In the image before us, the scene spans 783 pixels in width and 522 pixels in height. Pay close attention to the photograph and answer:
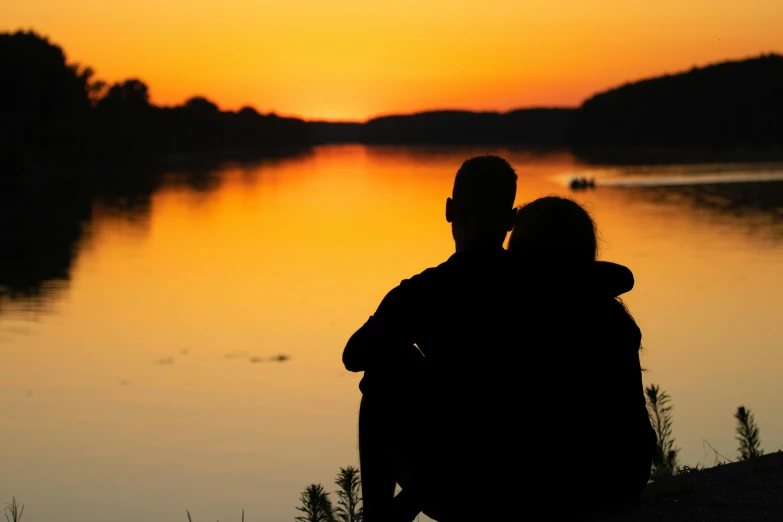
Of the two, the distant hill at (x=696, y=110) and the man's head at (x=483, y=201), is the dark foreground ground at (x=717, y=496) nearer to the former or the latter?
the man's head at (x=483, y=201)

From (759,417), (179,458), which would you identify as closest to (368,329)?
(179,458)

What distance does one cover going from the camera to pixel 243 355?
50.7ft

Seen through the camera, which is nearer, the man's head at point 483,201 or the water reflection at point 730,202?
the man's head at point 483,201

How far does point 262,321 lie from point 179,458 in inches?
281

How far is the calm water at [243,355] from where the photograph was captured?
10.3 metres

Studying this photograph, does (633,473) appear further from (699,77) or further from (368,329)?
(699,77)

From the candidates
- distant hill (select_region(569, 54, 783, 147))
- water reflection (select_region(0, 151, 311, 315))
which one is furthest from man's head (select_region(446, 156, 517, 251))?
distant hill (select_region(569, 54, 783, 147))

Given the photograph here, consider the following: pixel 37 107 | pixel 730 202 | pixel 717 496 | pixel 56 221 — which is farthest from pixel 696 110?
pixel 717 496

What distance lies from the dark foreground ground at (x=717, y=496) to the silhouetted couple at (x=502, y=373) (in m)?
0.34

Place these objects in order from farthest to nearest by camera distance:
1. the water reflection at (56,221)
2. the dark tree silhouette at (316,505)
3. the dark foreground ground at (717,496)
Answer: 1. the water reflection at (56,221)
2. the dark tree silhouette at (316,505)
3. the dark foreground ground at (717,496)

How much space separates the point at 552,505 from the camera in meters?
3.54

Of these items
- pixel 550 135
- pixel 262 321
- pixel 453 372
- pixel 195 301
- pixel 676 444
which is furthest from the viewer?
pixel 550 135

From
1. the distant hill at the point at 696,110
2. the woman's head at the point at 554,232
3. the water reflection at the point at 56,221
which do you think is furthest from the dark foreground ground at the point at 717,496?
the distant hill at the point at 696,110

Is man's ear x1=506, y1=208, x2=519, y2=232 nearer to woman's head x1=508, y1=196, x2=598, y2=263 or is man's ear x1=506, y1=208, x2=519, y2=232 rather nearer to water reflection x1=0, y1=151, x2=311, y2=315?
woman's head x1=508, y1=196, x2=598, y2=263
